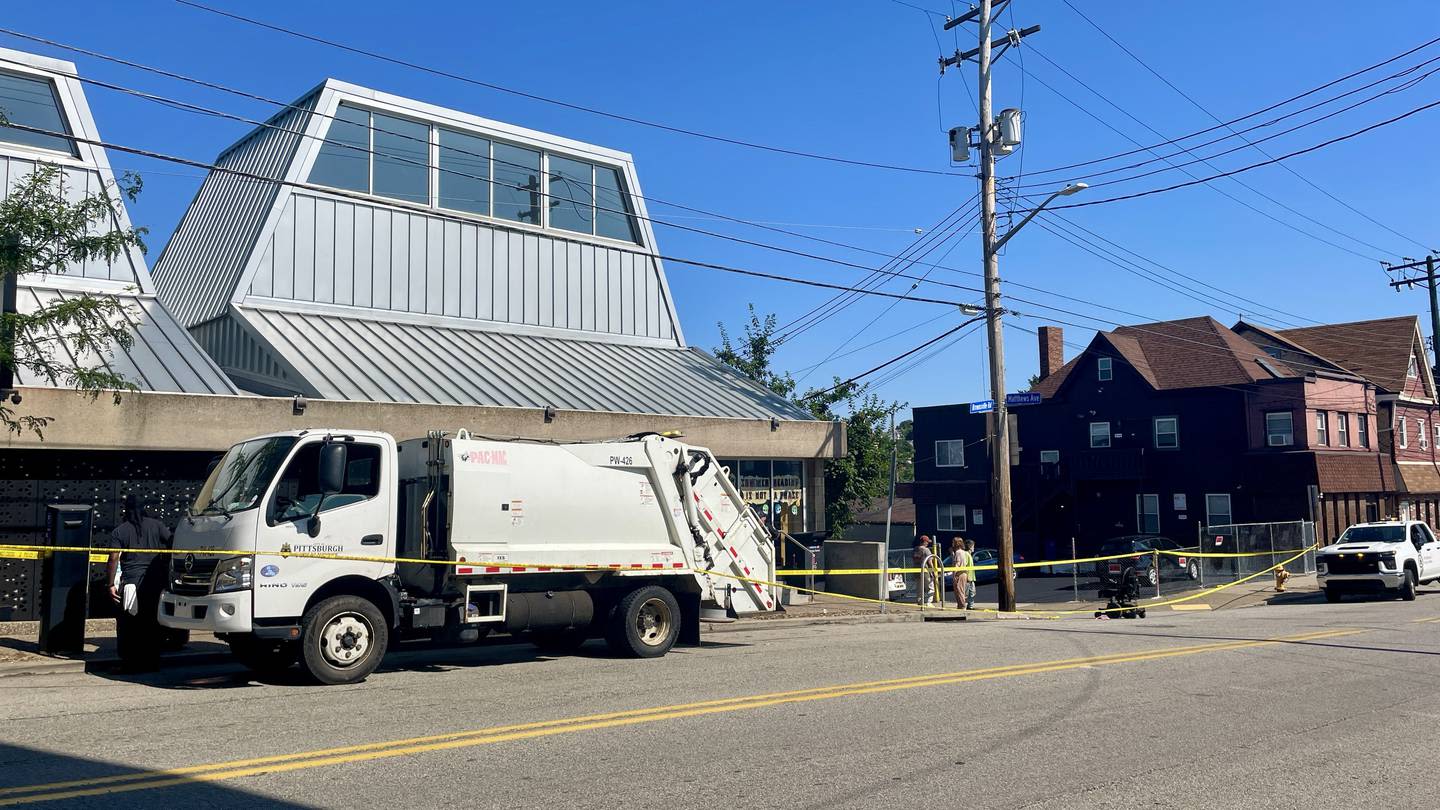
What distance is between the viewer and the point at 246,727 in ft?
28.2

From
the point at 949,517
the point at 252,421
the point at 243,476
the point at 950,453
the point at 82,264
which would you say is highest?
the point at 82,264

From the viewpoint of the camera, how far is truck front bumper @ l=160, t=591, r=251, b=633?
10.7 meters

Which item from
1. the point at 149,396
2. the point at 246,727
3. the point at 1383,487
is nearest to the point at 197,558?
the point at 246,727

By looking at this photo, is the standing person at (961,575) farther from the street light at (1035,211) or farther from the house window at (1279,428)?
the house window at (1279,428)

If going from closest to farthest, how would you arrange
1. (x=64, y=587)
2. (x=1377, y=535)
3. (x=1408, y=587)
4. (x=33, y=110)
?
1. (x=64, y=587)
2. (x=33, y=110)
3. (x=1408, y=587)
4. (x=1377, y=535)

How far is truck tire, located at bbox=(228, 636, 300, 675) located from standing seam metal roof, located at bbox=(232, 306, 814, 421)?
6.62m

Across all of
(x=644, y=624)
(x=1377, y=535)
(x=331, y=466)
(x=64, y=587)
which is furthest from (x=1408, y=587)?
(x=64, y=587)

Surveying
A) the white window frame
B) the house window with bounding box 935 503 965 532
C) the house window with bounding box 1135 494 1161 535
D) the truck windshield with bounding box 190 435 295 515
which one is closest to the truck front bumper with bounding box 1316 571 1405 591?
the house window with bounding box 1135 494 1161 535

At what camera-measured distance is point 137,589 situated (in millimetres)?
11984

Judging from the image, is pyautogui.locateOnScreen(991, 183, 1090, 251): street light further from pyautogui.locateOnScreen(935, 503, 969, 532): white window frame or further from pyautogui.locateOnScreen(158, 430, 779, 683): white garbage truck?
pyautogui.locateOnScreen(935, 503, 969, 532): white window frame

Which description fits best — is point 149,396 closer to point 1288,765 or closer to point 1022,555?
point 1288,765

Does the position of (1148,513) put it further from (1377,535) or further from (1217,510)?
(1377,535)

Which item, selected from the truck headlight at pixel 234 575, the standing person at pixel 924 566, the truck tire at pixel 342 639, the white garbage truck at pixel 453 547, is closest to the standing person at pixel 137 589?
the white garbage truck at pixel 453 547

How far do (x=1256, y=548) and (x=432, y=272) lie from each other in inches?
990
